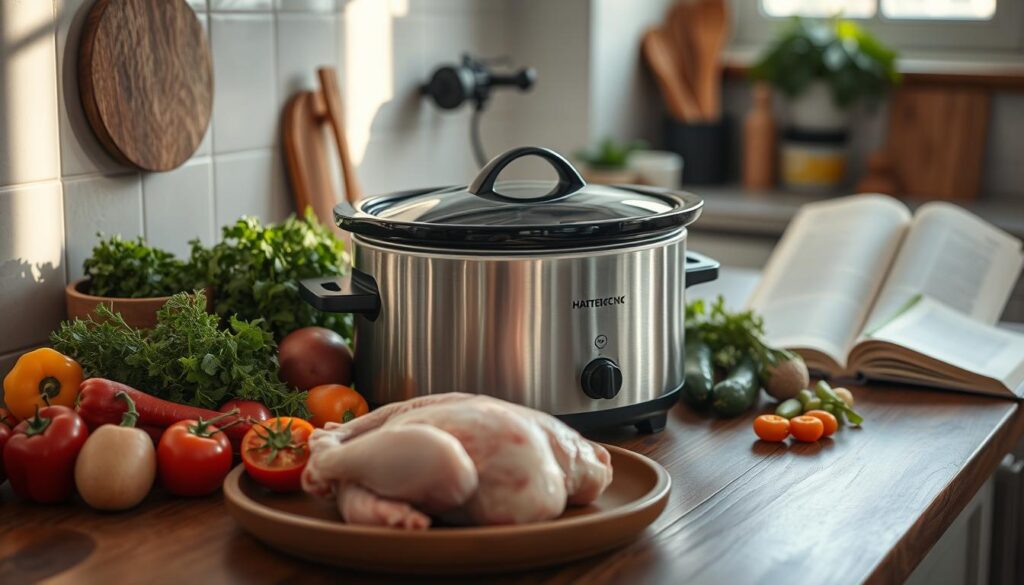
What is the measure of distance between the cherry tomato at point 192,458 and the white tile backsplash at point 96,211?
1.34 ft

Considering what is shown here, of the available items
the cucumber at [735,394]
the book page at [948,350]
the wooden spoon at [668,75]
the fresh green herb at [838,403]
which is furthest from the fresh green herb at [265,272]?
the wooden spoon at [668,75]

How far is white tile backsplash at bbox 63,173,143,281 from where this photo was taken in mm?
1340

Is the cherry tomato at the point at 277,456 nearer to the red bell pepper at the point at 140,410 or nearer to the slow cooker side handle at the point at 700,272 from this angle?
the red bell pepper at the point at 140,410

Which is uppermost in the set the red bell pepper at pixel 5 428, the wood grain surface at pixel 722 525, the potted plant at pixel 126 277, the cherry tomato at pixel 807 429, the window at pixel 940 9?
the window at pixel 940 9

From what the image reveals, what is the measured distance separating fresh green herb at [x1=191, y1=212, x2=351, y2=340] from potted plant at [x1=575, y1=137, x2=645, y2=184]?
3.42 feet

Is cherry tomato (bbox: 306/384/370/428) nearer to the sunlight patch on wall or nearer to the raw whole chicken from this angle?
the raw whole chicken

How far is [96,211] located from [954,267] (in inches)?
45.2

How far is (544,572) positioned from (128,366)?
0.47m

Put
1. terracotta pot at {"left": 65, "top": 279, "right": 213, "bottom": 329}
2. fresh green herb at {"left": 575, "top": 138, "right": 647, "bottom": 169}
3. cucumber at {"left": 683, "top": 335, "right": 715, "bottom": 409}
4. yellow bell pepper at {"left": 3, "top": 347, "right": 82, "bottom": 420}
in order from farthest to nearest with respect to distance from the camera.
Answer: fresh green herb at {"left": 575, "top": 138, "right": 647, "bottom": 169} → cucumber at {"left": 683, "top": 335, "right": 715, "bottom": 409} → terracotta pot at {"left": 65, "top": 279, "right": 213, "bottom": 329} → yellow bell pepper at {"left": 3, "top": 347, "right": 82, "bottom": 420}

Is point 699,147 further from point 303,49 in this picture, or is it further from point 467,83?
point 303,49

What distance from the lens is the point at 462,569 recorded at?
34.8 inches

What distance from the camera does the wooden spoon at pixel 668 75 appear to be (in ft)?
8.20

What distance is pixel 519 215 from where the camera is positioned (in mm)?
1104

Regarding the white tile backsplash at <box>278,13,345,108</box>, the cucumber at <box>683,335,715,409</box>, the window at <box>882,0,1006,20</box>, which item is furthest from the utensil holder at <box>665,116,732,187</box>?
the cucumber at <box>683,335,715,409</box>
